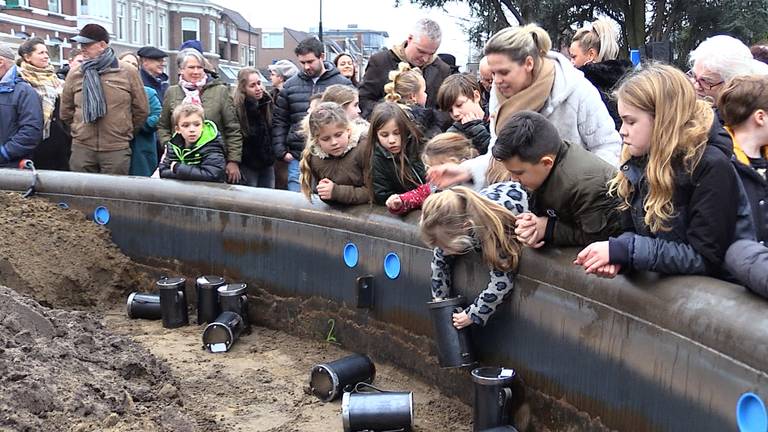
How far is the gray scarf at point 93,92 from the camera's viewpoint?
7.96m

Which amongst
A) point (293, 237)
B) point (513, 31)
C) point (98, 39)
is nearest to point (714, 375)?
point (513, 31)

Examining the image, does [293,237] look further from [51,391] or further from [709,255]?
[709,255]

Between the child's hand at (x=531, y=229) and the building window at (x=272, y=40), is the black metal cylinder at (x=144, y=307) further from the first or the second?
the building window at (x=272, y=40)

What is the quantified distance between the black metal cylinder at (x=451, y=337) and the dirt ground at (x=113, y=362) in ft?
1.16

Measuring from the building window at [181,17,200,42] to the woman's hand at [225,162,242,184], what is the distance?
66.6 m

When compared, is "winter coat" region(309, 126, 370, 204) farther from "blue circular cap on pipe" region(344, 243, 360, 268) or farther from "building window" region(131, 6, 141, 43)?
"building window" region(131, 6, 141, 43)

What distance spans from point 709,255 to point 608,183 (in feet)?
2.27

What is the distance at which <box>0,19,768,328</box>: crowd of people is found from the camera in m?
3.28

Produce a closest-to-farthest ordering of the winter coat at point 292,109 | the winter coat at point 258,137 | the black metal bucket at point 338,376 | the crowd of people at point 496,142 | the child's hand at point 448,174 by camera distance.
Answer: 1. the crowd of people at point 496,142
2. the child's hand at point 448,174
3. the black metal bucket at point 338,376
4. the winter coat at point 292,109
5. the winter coat at point 258,137

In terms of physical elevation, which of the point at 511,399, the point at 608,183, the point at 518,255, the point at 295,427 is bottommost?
the point at 295,427

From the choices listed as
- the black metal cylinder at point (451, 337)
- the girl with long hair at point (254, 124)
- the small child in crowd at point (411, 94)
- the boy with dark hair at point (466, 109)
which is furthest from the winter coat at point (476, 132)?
the girl with long hair at point (254, 124)

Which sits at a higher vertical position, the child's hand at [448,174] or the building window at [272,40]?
the building window at [272,40]

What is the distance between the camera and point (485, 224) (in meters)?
4.14

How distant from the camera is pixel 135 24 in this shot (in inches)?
2539
